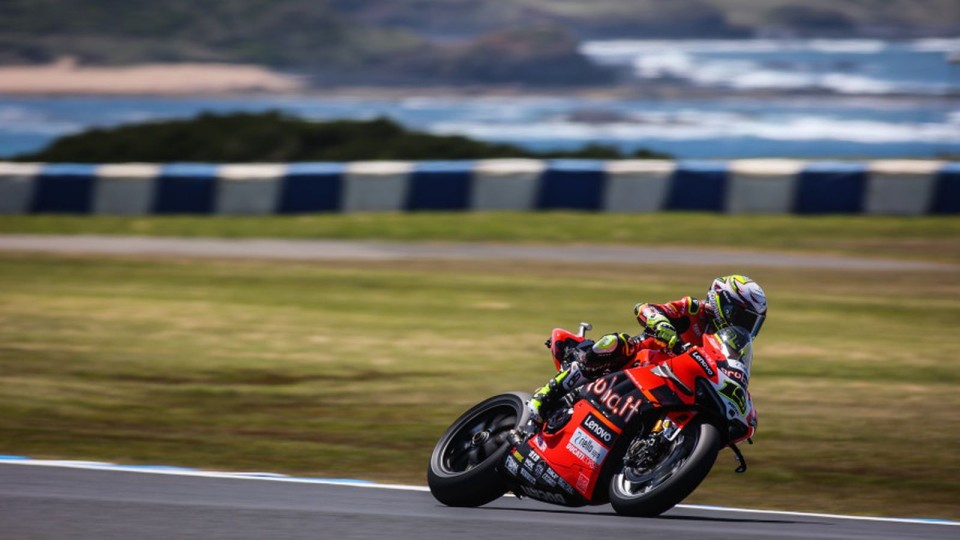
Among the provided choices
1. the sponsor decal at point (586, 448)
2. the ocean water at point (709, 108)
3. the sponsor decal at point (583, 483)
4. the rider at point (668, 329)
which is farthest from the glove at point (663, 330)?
the ocean water at point (709, 108)

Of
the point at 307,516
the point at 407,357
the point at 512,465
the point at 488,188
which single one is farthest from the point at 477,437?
the point at 488,188

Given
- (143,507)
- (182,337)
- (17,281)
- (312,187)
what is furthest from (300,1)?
(143,507)

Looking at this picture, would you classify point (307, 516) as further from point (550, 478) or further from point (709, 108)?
point (709, 108)

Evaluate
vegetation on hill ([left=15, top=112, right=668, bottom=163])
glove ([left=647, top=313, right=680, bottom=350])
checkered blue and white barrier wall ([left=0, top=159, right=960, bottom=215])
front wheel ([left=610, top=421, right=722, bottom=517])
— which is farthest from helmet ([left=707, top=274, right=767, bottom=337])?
vegetation on hill ([left=15, top=112, right=668, bottom=163])

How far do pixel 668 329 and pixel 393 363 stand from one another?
4.47 metres

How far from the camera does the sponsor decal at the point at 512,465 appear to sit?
6367 millimetres

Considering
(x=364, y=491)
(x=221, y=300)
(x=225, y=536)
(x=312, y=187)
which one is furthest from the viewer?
(x=312, y=187)

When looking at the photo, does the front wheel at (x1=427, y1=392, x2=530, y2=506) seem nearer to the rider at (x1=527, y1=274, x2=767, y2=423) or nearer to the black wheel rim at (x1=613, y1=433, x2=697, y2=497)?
the rider at (x1=527, y1=274, x2=767, y2=423)

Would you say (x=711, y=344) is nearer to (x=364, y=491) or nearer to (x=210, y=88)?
(x=364, y=491)

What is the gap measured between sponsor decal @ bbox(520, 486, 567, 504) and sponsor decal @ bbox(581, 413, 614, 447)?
1.02ft

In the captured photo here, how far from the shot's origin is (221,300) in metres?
12.8

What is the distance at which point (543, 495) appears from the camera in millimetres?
6379

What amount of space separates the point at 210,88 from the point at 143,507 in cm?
2301

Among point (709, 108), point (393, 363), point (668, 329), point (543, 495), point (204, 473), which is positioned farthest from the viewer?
point (709, 108)
